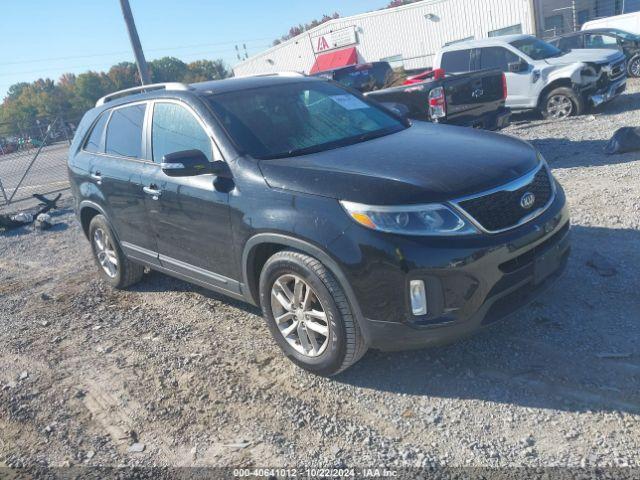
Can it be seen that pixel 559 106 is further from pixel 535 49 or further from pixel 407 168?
pixel 407 168

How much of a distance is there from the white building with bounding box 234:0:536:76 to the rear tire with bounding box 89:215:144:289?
28.8 m

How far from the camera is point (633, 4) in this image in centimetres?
2967

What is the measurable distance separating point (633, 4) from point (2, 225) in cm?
3150

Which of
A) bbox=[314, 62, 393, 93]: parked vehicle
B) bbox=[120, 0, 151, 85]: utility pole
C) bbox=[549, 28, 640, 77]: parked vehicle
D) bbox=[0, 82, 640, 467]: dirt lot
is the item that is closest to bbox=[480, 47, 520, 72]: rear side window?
bbox=[314, 62, 393, 93]: parked vehicle

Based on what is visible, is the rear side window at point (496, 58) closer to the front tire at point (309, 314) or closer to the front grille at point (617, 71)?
the front grille at point (617, 71)

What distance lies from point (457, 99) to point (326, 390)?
5.93 m

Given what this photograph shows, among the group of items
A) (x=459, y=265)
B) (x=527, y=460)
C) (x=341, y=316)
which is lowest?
(x=527, y=460)

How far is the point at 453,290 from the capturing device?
306cm

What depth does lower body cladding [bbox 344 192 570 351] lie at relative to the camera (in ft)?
9.90

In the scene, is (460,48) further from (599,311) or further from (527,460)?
(527,460)

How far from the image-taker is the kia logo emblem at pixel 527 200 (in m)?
3.34

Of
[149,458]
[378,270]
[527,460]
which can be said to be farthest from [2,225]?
[527,460]

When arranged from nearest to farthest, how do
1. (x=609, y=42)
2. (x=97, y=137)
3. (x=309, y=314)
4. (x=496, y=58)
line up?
(x=309, y=314) → (x=97, y=137) → (x=496, y=58) → (x=609, y=42)

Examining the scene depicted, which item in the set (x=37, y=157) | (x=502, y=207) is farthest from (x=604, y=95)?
(x=37, y=157)
